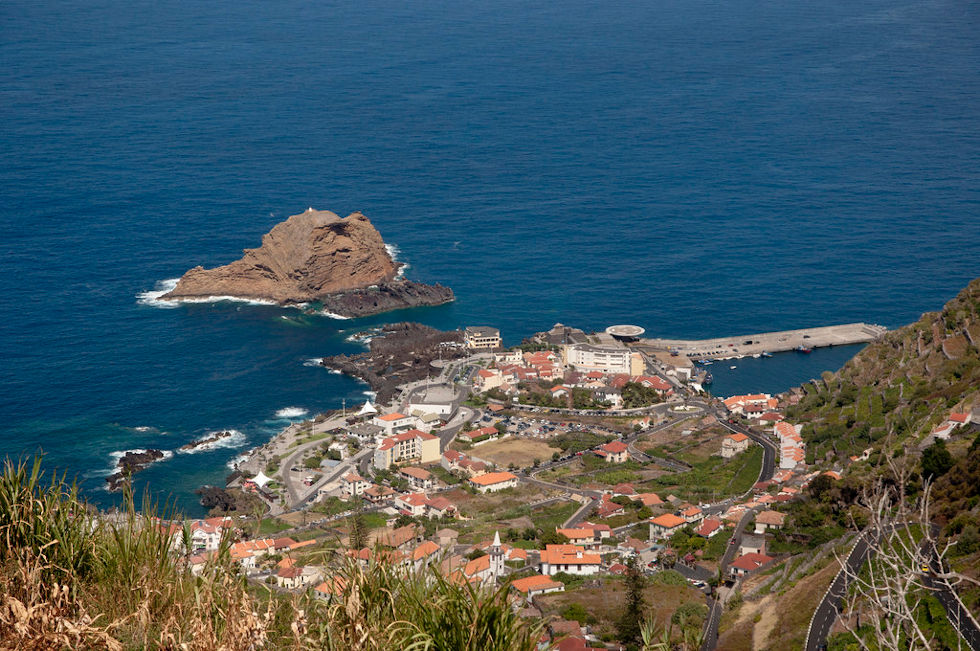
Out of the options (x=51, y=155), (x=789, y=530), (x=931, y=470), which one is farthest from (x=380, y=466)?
(x=51, y=155)

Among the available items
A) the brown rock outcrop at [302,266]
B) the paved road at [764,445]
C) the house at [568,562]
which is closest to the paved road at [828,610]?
the house at [568,562]

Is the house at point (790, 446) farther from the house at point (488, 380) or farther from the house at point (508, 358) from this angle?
the house at point (508, 358)

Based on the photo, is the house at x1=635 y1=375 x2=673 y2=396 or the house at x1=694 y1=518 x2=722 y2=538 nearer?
the house at x1=694 y1=518 x2=722 y2=538

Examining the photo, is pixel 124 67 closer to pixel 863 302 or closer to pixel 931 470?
pixel 863 302

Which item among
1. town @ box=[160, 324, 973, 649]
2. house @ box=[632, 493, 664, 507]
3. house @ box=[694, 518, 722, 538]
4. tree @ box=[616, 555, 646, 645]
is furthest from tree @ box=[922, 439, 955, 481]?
house @ box=[632, 493, 664, 507]

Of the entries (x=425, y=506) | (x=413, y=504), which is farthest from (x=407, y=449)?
(x=425, y=506)

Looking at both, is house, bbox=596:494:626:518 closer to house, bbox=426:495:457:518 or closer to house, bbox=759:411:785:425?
house, bbox=426:495:457:518
